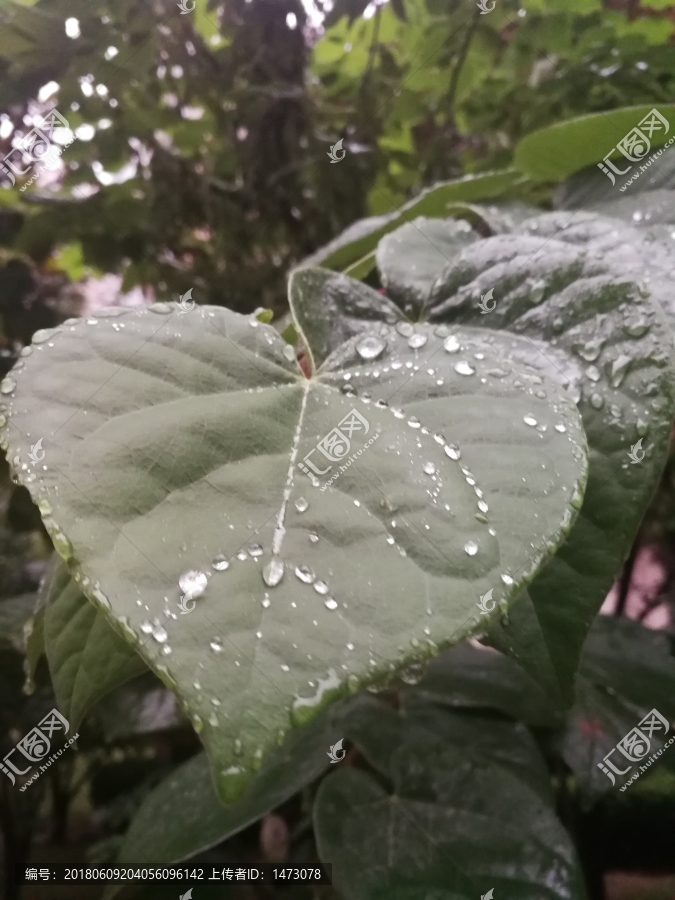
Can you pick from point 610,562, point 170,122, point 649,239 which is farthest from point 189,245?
point 610,562

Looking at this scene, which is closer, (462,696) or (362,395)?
(362,395)

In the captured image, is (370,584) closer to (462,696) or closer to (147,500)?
(147,500)

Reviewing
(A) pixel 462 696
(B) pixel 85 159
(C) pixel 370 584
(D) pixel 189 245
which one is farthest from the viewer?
(D) pixel 189 245

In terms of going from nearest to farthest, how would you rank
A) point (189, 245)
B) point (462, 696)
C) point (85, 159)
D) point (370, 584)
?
1. point (370, 584)
2. point (462, 696)
3. point (85, 159)
4. point (189, 245)

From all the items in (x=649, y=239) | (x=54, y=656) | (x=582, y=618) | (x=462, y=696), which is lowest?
(x=462, y=696)

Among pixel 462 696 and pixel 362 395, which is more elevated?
pixel 362 395
